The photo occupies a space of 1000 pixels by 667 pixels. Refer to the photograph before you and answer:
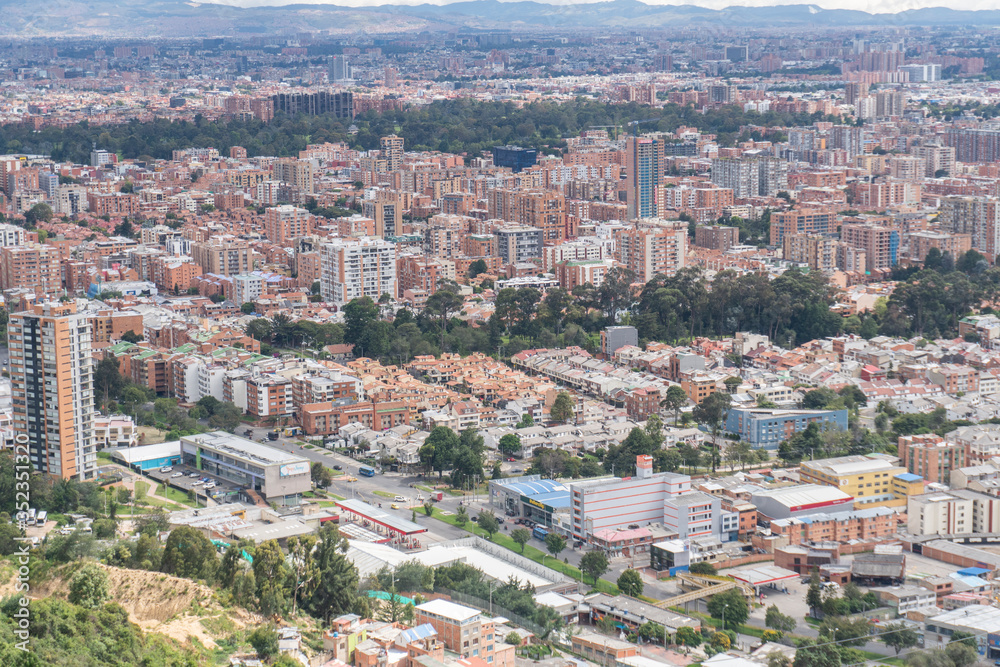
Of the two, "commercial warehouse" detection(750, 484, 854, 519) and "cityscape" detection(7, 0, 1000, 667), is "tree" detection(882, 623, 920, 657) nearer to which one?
"cityscape" detection(7, 0, 1000, 667)

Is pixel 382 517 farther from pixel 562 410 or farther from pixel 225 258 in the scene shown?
pixel 225 258

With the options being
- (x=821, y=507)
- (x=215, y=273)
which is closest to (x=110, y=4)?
(x=215, y=273)

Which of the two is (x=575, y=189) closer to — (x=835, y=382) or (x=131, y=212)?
(x=131, y=212)

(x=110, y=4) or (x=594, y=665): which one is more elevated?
(x=110, y=4)

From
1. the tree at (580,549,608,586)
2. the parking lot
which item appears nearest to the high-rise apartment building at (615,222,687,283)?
the parking lot

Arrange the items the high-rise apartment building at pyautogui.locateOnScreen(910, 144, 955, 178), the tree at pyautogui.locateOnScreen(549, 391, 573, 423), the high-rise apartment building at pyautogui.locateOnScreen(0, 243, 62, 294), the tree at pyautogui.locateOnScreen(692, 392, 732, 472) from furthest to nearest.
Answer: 1. the high-rise apartment building at pyautogui.locateOnScreen(910, 144, 955, 178)
2. the high-rise apartment building at pyautogui.locateOnScreen(0, 243, 62, 294)
3. the tree at pyautogui.locateOnScreen(549, 391, 573, 423)
4. the tree at pyautogui.locateOnScreen(692, 392, 732, 472)
